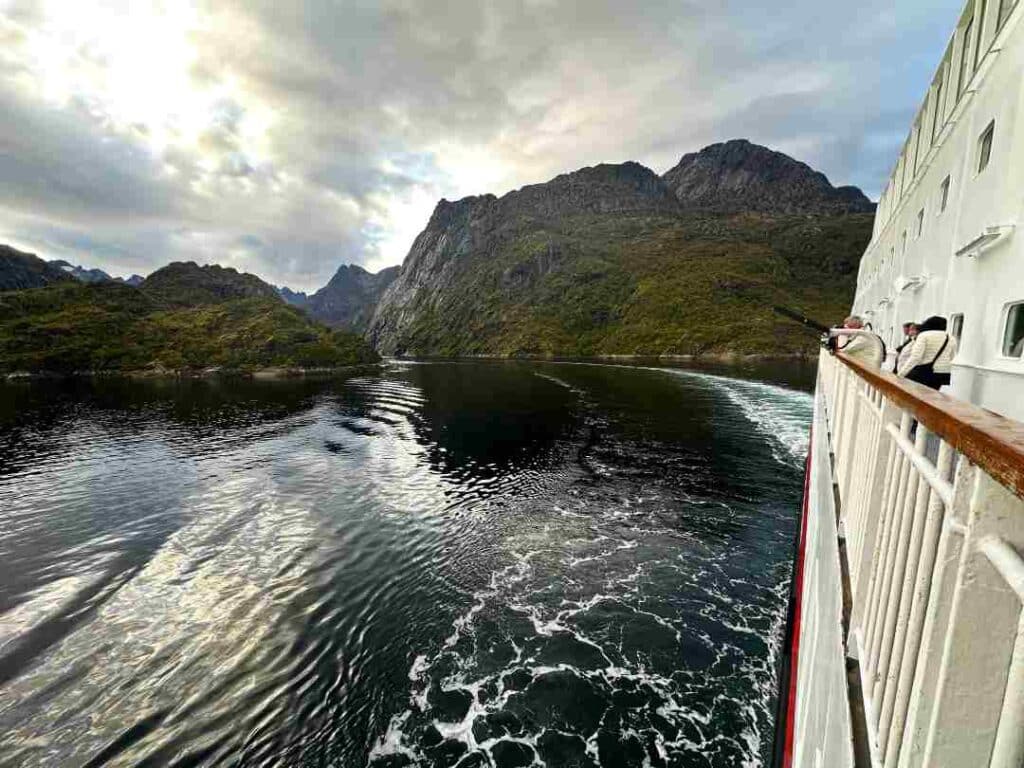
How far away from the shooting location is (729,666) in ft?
40.4

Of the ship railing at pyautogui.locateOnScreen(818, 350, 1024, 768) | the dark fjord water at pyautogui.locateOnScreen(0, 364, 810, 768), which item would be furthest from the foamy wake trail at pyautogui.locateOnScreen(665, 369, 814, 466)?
the ship railing at pyautogui.locateOnScreen(818, 350, 1024, 768)

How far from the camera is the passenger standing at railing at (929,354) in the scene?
9089mm

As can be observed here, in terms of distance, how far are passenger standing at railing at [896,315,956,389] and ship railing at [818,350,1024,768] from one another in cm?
753

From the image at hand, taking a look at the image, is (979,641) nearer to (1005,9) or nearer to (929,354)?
(929,354)

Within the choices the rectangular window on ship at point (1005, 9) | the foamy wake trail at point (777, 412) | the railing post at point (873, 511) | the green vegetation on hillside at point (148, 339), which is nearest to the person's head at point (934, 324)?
the railing post at point (873, 511)

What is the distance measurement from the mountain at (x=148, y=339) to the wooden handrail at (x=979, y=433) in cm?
12654

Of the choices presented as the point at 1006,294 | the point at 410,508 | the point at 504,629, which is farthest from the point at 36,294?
the point at 1006,294

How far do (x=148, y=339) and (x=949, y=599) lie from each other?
161 meters

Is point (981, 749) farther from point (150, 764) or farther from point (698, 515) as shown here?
point (698, 515)

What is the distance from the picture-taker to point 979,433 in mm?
1586

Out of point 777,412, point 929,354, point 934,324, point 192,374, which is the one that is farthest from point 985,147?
point 192,374

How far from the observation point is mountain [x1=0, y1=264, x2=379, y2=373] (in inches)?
4405

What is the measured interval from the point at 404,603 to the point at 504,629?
3.59 m

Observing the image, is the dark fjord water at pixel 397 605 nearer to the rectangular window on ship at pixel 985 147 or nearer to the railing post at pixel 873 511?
the railing post at pixel 873 511
